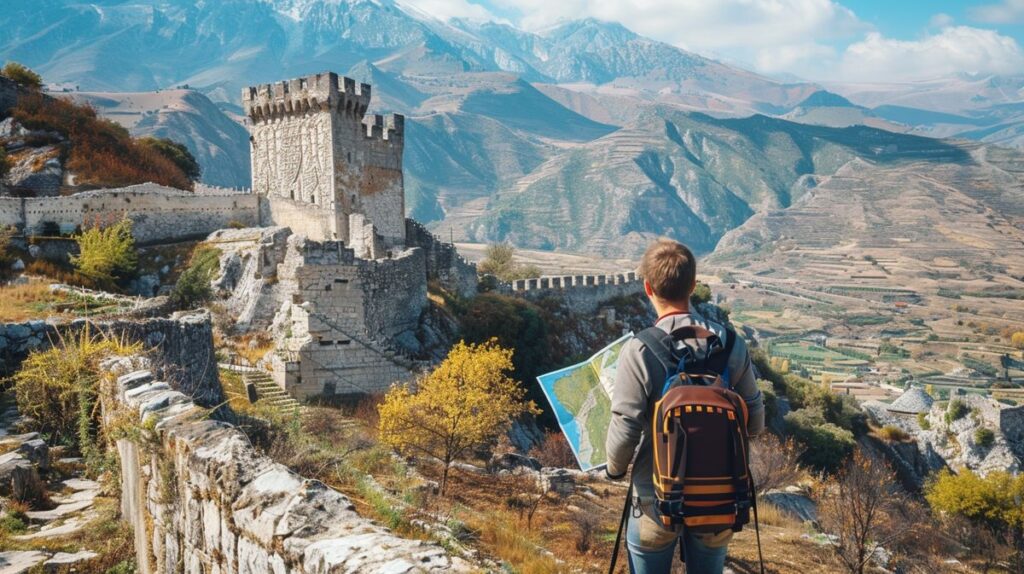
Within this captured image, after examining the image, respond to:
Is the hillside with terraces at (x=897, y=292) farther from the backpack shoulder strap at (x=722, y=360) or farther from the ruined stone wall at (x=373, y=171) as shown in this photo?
the backpack shoulder strap at (x=722, y=360)

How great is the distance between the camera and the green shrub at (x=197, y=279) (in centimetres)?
2147

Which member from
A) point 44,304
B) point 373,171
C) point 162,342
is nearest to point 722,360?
point 162,342

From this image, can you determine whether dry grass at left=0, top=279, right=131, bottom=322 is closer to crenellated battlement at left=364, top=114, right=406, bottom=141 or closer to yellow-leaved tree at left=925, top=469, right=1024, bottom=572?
crenellated battlement at left=364, top=114, right=406, bottom=141

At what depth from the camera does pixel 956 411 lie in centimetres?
4628

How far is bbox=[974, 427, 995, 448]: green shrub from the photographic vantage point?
1700 inches

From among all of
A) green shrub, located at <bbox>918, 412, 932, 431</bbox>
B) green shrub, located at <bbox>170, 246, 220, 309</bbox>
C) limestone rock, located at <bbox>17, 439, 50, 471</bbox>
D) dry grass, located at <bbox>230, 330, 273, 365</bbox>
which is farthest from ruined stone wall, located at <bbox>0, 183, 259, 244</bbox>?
green shrub, located at <bbox>918, 412, 932, 431</bbox>

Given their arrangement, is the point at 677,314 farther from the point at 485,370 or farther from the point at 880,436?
the point at 880,436

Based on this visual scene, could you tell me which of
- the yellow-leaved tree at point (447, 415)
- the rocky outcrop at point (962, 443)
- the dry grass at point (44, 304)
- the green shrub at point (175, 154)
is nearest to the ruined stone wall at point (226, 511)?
the dry grass at point (44, 304)

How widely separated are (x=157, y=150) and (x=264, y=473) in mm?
40239

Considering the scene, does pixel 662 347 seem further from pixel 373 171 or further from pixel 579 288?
pixel 579 288

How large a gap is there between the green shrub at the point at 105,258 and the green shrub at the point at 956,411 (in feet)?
154

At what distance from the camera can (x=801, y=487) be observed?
25250mm

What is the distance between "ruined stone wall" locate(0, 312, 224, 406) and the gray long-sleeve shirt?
5.26 metres

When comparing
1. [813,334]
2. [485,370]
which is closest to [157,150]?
[485,370]
